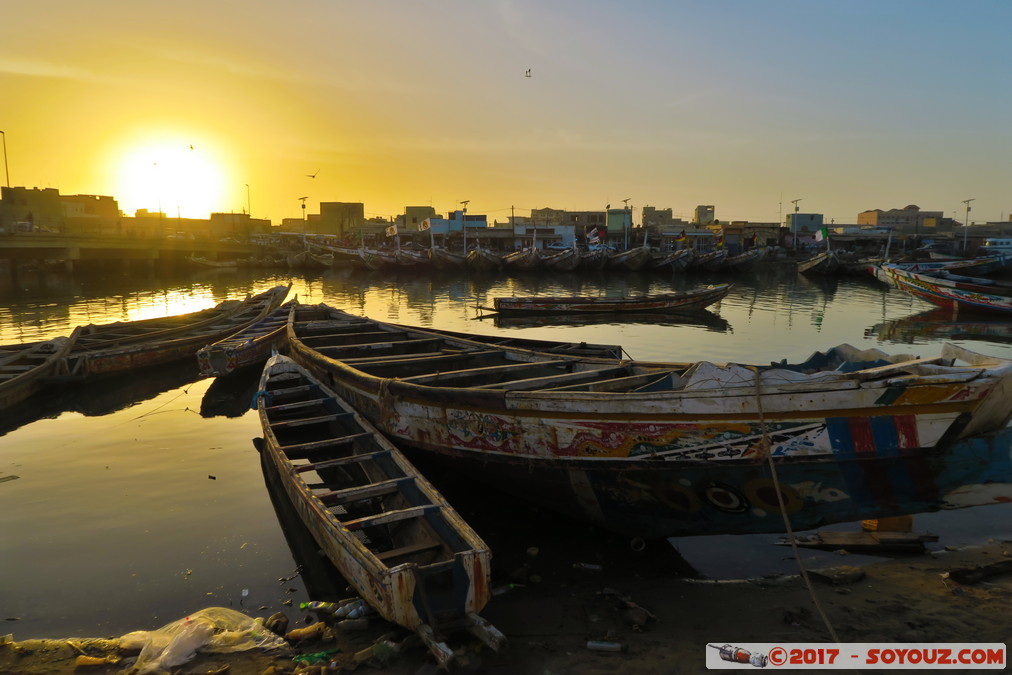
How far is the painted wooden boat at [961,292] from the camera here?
78.8 ft

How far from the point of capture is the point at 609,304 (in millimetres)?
25391

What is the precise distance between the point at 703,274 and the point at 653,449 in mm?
55210

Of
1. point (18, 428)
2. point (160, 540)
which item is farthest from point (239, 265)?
point (160, 540)

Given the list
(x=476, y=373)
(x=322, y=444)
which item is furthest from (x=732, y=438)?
(x=322, y=444)

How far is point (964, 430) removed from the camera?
4566 mm

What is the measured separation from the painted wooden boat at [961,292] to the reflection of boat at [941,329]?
1.87 feet

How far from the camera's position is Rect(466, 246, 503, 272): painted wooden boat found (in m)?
56.0

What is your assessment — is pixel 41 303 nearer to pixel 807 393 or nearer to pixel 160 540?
pixel 160 540

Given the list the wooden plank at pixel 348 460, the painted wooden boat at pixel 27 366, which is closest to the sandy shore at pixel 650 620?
the wooden plank at pixel 348 460

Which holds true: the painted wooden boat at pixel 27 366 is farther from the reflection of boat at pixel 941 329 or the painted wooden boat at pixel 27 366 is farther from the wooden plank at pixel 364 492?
the reflection of boat at pixel 941 329

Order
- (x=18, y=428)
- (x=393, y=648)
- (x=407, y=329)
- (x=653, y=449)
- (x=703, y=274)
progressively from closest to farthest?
(x=393, y=648) → (x=653, y=449) → (x=18, y=428) → (x=407, y=329) → (x=703, y=274)

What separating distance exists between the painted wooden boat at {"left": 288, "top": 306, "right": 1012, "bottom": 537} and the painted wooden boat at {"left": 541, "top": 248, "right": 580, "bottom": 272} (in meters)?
50.1

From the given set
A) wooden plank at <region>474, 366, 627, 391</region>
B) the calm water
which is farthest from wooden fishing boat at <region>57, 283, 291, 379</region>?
wooden plank at <region>474, 366, 627, 391</region>

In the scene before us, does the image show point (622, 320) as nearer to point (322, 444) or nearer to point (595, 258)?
point (322, 444)
